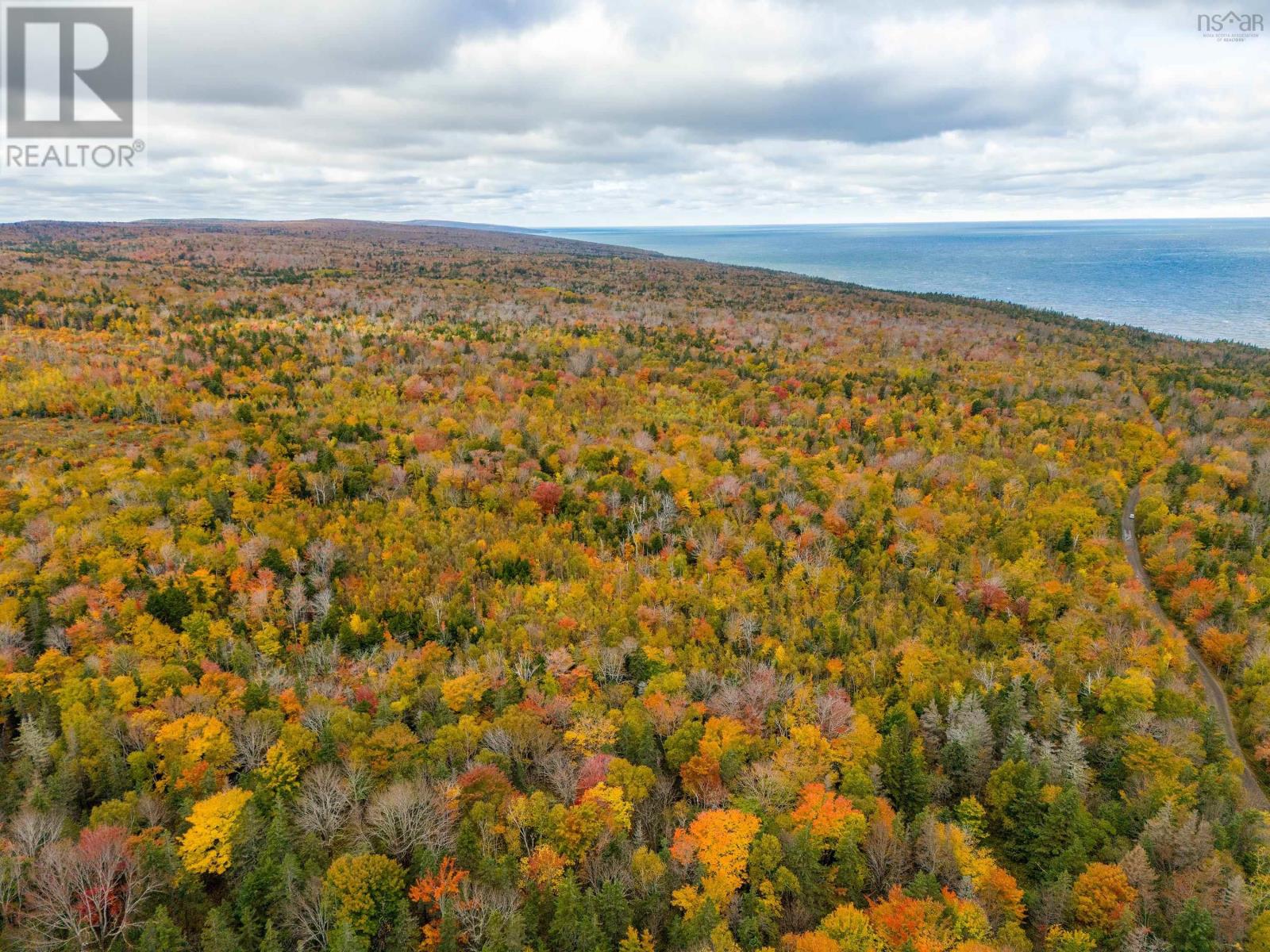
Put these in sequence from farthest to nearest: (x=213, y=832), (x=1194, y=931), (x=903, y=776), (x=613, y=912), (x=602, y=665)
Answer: (x=602, y=665), (x=903, y=776), (x=213, y=832), (x=613, y=912), (x=1194, y=931)

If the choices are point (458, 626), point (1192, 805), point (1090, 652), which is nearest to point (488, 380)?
point (458, 626)

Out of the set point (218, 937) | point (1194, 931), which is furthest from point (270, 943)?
point (1194, 931)

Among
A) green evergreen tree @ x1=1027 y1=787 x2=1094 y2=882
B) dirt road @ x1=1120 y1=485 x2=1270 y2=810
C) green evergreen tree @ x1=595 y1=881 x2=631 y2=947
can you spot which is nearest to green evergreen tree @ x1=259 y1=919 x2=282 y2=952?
green evergreen tree @ x1=595 y1=881 x2=631 y2=947

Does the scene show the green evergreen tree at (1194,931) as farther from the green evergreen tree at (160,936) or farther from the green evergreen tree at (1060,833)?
the green evergreen tree at (160,936)

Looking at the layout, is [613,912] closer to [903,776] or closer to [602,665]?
[602,665]

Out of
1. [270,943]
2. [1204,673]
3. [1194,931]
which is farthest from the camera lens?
[1204,673]

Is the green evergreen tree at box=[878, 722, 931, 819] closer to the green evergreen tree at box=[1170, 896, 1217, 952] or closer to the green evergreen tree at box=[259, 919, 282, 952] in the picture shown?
the green evergreen tree at box=[1170, 896, 1217, 952]

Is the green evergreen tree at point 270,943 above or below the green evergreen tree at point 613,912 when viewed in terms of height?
above

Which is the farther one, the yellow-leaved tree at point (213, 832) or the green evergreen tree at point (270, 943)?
the yellow-leaved tree at point (213, 832)

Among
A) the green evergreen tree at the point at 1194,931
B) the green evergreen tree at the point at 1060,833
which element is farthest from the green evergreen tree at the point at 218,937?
the green evergreen tree at the point at 1194,931

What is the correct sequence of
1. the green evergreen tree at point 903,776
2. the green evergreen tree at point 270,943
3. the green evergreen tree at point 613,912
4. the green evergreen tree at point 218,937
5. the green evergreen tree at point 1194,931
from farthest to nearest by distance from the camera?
1. the green evergreen tree at point 903,776
2. the green evergreen tree at point 613,912
3. the green evergreen tree at point 1194,931
4. the green evergreen tree at point 218,937
5. the green evergreen tree at point 270,943
